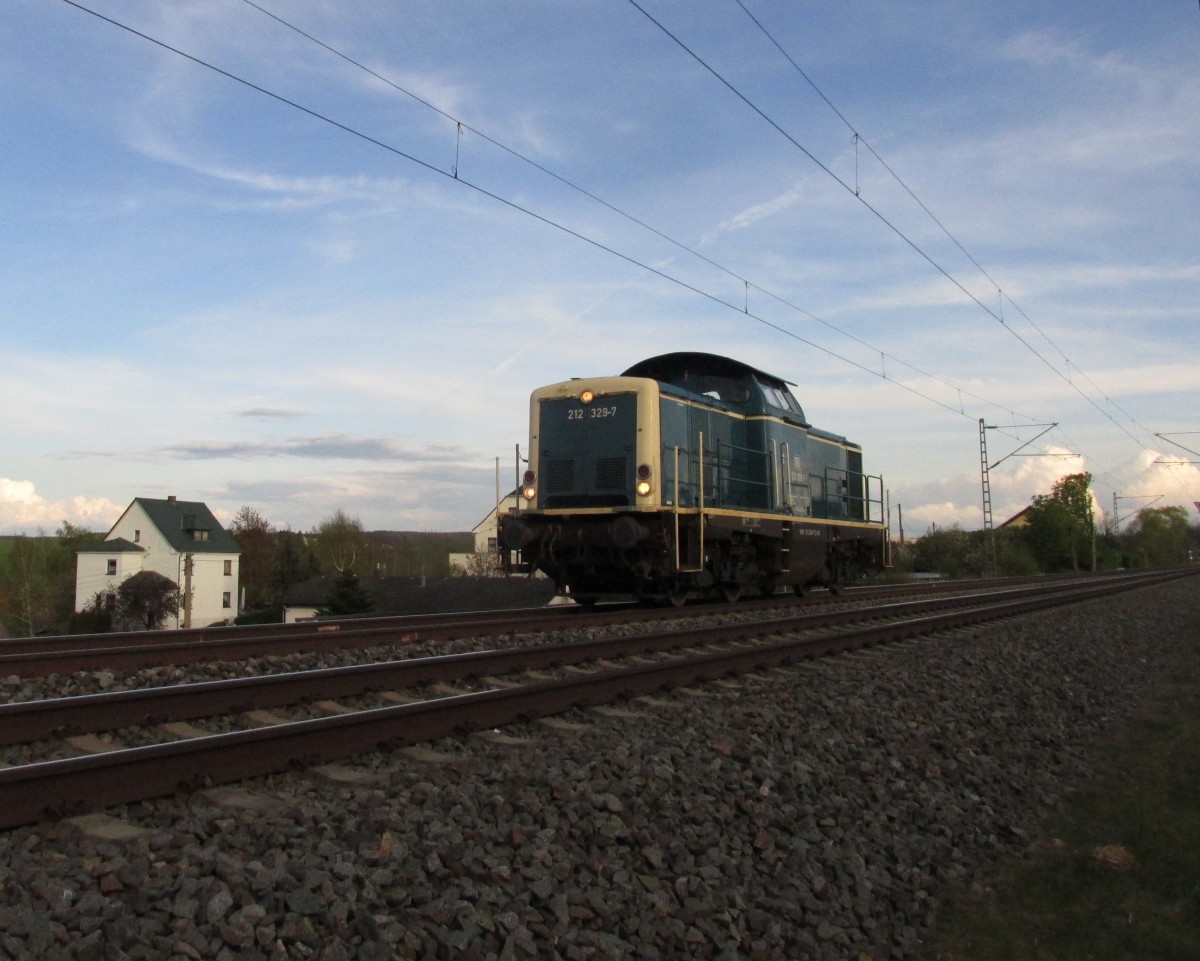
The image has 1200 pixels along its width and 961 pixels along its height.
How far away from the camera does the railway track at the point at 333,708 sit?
12.7 feet

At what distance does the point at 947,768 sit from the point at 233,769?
4.03 metres

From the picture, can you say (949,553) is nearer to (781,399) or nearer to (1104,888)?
(781,399)

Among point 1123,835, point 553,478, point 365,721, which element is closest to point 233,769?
point 365,721

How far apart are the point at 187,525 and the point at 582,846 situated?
193ft

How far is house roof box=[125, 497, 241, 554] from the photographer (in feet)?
184

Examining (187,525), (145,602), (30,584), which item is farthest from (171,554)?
(145,602)

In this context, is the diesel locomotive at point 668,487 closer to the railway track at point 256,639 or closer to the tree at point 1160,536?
the railway track at point 256,639

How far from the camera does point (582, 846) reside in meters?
3.76

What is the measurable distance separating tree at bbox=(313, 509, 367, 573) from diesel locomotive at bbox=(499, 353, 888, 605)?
56703 mm

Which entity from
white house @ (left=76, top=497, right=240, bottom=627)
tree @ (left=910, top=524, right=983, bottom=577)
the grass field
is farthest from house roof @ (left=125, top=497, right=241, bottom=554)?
the grass field

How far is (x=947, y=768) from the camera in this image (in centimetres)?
569

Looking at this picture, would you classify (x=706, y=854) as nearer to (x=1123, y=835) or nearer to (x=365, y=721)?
(x=365, y=721)

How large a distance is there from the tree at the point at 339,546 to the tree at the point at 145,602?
70.0ft

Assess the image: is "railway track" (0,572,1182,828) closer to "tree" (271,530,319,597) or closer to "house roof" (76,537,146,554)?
"house roof" (76,537,146,554)
